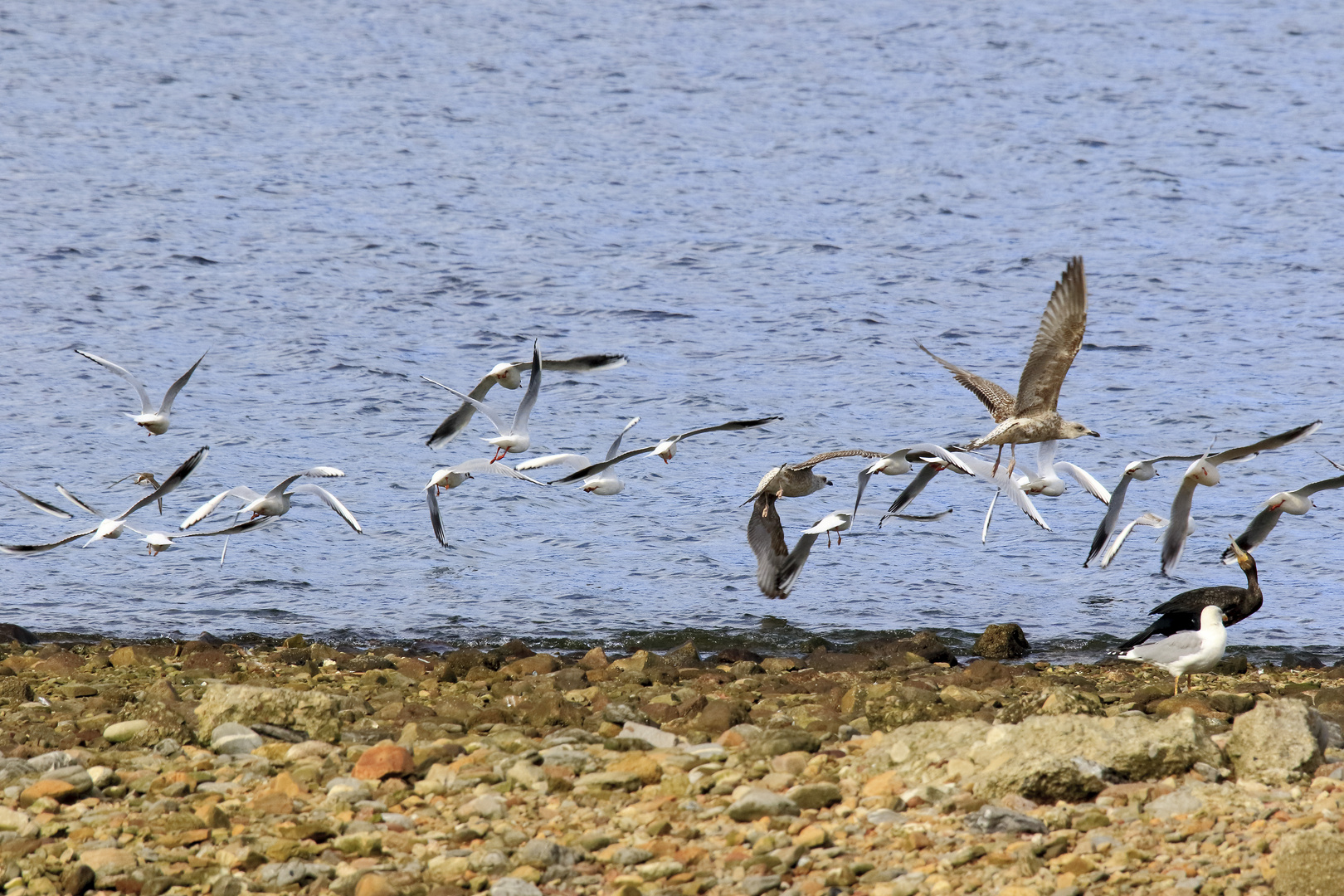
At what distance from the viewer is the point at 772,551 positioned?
12.4 metres

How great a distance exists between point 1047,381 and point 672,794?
5323 mm

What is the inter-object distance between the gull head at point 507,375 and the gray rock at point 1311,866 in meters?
7.16

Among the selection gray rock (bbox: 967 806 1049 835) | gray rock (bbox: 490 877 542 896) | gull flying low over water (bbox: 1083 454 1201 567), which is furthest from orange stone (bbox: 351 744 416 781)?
gull flying low over water (bbox: 1083 454 1201 567)

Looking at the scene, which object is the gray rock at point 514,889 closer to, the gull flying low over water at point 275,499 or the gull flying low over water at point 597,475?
the gull flying low over water at point 597,475

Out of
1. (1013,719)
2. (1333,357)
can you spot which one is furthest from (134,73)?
(1013,719)

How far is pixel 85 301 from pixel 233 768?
17.9 m

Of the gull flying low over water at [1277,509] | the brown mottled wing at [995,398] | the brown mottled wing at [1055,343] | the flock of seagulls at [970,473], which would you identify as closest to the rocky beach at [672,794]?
the flock of seagulls at [970,473]

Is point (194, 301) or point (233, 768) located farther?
point (194, 301)

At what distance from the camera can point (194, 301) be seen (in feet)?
79.9

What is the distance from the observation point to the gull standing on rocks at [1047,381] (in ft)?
35.6

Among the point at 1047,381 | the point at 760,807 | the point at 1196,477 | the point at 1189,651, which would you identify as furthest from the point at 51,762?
the point at 1196,477

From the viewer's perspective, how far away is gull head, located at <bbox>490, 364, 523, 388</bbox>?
12031 millimetres

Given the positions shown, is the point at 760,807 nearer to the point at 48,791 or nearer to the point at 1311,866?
the point at 1311,866

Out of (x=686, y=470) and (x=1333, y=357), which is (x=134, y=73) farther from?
(x=1333, y=357)
